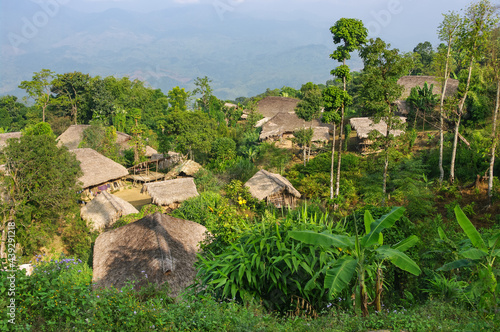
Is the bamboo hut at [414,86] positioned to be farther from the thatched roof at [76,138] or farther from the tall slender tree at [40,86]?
the tall slender tree at [40,86]

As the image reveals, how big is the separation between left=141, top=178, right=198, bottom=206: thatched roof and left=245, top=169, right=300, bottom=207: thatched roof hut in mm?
3075

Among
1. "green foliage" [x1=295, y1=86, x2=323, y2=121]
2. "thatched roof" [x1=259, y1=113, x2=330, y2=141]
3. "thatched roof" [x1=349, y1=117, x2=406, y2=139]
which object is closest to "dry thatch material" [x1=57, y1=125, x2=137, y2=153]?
"thatched roof" [x1=259, y1=113, x2=330, y2=141]

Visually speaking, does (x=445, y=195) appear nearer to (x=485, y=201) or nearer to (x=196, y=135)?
(x=485, y=201)

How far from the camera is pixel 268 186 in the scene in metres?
16.5

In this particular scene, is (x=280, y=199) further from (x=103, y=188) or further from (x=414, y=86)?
(x=414, y=86)

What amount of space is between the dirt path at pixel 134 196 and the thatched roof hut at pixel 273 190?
270 inches

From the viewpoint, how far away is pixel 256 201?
1586cm

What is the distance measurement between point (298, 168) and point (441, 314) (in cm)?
1648

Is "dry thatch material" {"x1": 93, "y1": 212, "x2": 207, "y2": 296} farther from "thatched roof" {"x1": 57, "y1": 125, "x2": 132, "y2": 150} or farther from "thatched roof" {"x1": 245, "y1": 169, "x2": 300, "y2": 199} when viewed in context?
"thatched roof" {"x1": 57, "y1": 125, "x2": 132, "y2": 150}

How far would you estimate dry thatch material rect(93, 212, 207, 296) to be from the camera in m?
8.27

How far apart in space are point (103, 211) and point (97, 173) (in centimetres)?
597

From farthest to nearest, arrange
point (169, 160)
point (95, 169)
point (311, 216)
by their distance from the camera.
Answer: point (169, 160) < point (95, 169) < point (311, 216)

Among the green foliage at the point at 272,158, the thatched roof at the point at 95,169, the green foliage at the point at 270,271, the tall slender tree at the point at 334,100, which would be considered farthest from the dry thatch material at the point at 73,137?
the green foliage at the point at 270,271

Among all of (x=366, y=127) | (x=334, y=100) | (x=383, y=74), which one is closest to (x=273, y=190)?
(x=334, y=100)
